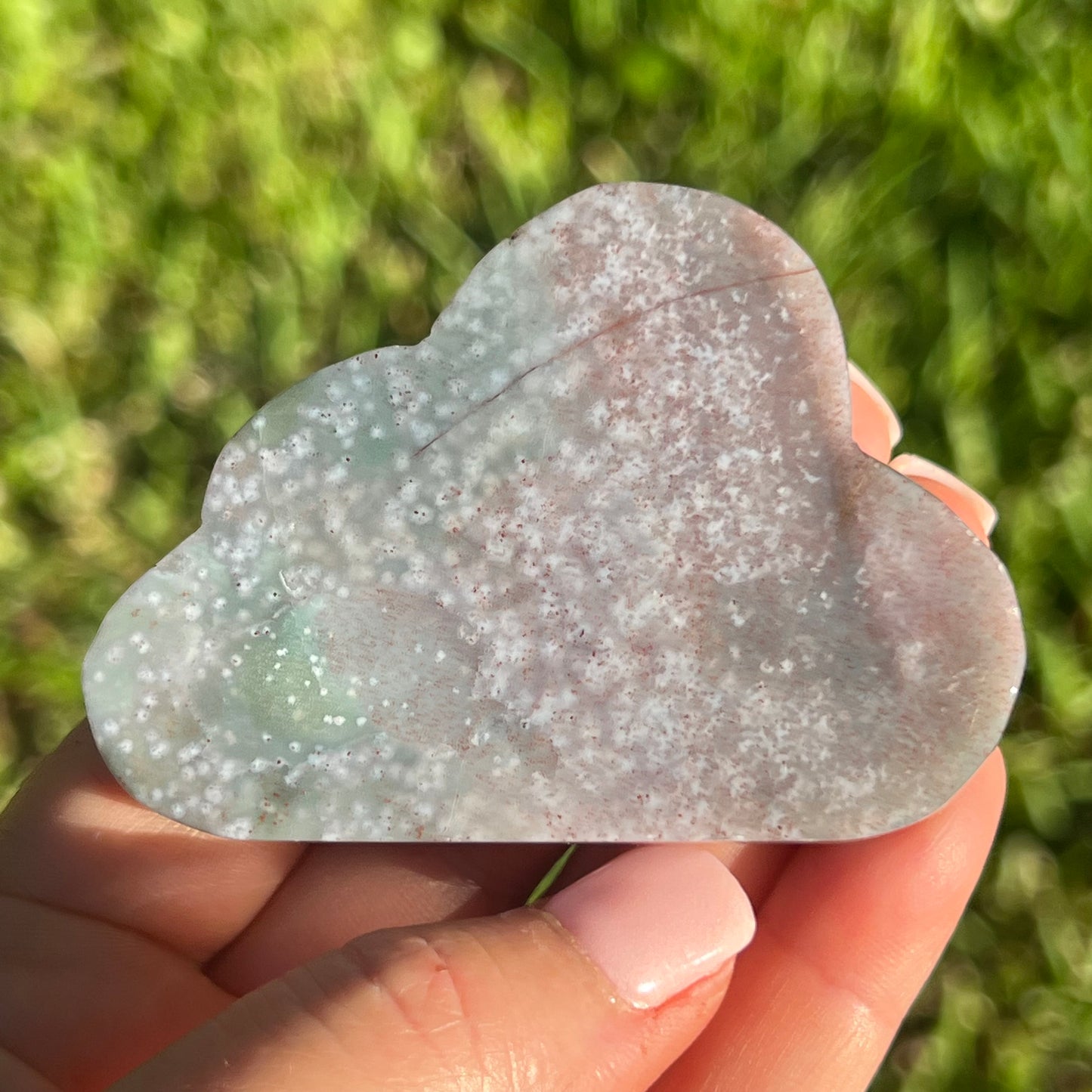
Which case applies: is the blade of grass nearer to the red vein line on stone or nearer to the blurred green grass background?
the red vein line on stone

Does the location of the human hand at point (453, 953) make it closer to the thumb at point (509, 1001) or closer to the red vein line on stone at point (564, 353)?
the thumb at point (509, 1001)

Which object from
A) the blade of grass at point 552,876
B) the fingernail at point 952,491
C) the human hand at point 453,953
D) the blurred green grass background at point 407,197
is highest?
the blurred green grass background at point 407,197

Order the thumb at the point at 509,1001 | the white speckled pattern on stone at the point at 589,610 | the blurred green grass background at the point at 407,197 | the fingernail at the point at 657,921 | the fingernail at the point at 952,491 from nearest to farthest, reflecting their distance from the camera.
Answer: the thumb at the point at 509,1001
the fingernail at the point at 657,921
the white speckled pattern on stone at the point at 589,610
the fingernail at the point at 952,491
the blurred green grass background at the point at 407,197

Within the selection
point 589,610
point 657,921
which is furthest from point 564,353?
point 657,921

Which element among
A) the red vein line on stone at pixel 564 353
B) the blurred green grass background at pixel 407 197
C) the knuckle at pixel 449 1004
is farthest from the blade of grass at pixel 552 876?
the blurred green grass background at pixel 407 197

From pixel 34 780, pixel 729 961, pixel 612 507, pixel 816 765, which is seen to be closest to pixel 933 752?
pixel 816 765

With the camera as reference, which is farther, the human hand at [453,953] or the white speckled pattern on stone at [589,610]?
the white speckled pattern on stone at [589,610]

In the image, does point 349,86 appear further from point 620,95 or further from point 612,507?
point 612,507

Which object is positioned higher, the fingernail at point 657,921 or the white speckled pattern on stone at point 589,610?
the white speckled pattern on stone at point 589,610
